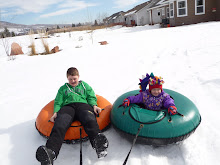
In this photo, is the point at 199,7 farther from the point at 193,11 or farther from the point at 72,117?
the point at 72,117

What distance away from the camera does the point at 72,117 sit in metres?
2.41

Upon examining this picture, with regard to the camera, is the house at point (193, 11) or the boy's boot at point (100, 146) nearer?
the boy's boot at point (100, 146)

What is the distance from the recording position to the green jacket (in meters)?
2.70

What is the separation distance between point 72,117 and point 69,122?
0.32ft

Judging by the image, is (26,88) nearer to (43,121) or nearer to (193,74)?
(43,121)

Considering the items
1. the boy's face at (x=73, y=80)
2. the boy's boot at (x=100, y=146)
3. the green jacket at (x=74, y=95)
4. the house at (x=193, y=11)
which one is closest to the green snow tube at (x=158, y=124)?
the boy's boot at (x=100, y=146)

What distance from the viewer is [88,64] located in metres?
6.67

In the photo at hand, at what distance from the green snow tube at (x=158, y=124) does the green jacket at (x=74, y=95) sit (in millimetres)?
668

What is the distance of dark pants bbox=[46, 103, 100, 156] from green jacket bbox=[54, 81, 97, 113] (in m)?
0.11

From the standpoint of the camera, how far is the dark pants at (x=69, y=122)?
207 cm

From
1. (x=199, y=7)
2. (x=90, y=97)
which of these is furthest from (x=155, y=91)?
(x=199, y=7)

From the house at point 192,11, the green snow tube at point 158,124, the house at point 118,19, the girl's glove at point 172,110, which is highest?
the house at point 118,19

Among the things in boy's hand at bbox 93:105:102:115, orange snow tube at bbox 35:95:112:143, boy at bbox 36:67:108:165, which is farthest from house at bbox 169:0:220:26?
boy's hand at bbox 93:105:102:115

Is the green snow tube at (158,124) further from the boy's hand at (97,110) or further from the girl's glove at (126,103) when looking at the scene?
the boy's hand at (97,110)
